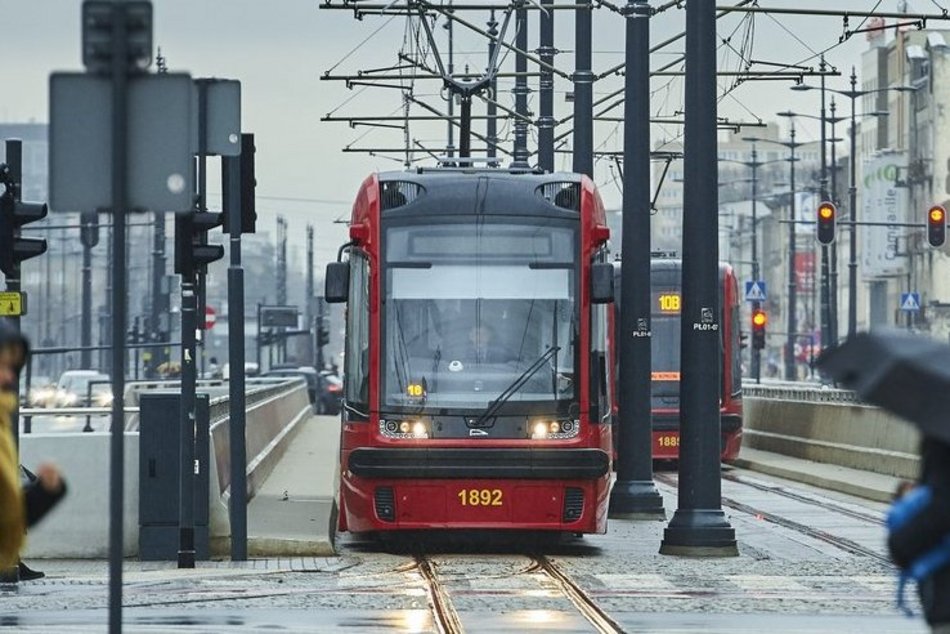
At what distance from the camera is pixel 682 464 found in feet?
71.3

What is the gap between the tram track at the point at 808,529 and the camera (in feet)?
73.2

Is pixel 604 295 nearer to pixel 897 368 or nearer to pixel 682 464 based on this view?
pixel 682 464

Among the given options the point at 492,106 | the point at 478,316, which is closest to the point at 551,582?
the point at 478,316

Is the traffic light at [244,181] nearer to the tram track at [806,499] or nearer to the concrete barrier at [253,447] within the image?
the concrete barrier at [253,447]

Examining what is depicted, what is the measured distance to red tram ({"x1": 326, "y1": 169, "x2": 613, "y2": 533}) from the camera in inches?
843

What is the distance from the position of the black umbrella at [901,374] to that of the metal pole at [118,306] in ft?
10.3

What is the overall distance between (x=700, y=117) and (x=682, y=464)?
2821 millimetres

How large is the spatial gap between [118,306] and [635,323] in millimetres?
17165

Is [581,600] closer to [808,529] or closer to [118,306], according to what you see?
[118,306]

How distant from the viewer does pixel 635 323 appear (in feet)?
88.5

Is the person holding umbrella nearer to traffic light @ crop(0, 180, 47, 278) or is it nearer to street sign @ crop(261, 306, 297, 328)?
traffic light @ crop(0, 180, 47, 278)

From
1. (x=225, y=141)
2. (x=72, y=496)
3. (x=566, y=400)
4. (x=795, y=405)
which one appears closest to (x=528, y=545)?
(x=566, y=400)

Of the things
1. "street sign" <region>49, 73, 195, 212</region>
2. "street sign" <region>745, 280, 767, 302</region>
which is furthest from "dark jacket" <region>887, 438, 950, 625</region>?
"street sign" <region>745, 280, 767, 302</region>

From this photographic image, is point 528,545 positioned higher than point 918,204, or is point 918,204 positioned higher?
point 918,204
